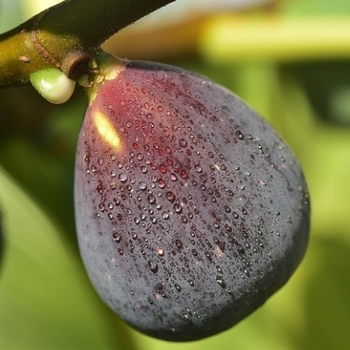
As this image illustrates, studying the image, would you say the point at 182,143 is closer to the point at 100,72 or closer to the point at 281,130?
the point at 100,72

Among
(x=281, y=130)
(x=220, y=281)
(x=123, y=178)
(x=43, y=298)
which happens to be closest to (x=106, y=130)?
(x=123, y=178)

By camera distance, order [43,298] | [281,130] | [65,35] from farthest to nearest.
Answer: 1. [281,130]
2. [43,298]
3. [65,35]

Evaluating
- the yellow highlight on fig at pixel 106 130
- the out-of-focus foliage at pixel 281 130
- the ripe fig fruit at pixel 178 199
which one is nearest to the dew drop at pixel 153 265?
the ripe fig fruit at pixel 178 199

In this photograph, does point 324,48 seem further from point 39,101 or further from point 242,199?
point 242,199

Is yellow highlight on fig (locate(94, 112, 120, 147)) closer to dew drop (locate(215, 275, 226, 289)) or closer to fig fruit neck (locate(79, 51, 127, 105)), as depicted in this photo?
fig fruit neck (locate(79, 51, 127, 105))

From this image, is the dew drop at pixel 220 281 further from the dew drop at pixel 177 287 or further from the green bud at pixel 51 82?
the green bud at pixel 51 82

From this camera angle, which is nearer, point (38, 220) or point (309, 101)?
point (38, 220)

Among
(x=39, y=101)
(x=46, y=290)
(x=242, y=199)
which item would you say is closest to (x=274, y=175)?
(x=242, y=199)
